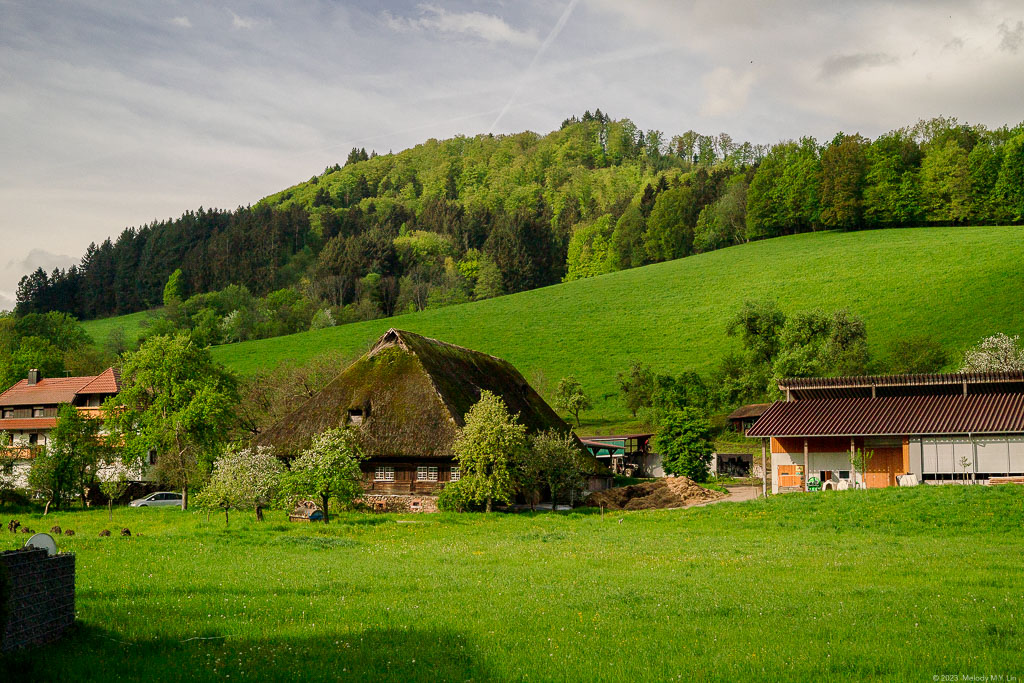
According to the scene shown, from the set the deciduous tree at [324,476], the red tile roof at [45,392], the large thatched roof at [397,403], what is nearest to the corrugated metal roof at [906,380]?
the large thatched roof at [397,403]

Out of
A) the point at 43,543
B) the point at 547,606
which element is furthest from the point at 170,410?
the point at 547,606

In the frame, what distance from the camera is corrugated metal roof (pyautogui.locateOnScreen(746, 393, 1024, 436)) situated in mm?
35750

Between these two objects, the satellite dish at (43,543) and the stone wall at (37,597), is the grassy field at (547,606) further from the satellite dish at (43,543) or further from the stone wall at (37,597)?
the satellite dish at (43,543)

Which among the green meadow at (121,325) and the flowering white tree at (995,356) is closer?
the flowering white tree at (995,356)

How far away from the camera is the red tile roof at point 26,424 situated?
60625 mm

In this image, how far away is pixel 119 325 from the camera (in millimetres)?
117125

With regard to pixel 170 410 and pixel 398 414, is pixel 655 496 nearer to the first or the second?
pixel 398 414

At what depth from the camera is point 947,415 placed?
37125 mm

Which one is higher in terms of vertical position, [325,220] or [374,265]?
[325,220]

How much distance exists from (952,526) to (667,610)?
16316 millimetres

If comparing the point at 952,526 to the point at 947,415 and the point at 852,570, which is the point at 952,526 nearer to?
the point at 852,570

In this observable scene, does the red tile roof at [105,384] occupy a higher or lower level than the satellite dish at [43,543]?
higher

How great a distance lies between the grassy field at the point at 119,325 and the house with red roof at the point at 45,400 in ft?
127

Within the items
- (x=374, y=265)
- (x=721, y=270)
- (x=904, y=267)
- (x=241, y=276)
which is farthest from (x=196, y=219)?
(x=904, y=267)
